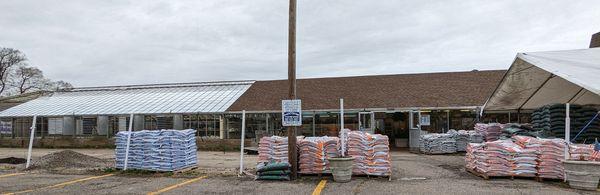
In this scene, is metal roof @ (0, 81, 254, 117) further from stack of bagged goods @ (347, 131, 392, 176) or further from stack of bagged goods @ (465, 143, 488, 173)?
stack of bagged goods @ (465, 143, 488, 173)

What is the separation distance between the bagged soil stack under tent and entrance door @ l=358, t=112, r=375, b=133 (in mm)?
13084

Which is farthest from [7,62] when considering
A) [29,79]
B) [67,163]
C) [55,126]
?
[67,163]

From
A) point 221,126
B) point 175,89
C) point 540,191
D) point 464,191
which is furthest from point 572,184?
point 175,89

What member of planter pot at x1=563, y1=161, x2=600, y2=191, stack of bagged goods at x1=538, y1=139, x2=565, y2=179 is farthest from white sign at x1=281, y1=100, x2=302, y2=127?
planter pot at x1=563, y1=161, x2=600, y2=191

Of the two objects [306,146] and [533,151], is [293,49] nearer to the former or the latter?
[306,146]

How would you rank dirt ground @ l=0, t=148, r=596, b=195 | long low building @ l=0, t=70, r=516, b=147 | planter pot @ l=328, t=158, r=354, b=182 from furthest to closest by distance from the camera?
long low building @ l=0, t=70, r=516, b=147 → planter pot @ l=328, t=158, r=354, b=182 → dirt ground @ l=0, t=148, r=596, b=195

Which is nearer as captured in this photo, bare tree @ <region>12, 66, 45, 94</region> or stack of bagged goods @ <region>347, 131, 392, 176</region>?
stack of bagged goods @ <region>347, 131, 392, 176</region>

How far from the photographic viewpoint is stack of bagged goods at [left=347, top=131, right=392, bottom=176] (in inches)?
471

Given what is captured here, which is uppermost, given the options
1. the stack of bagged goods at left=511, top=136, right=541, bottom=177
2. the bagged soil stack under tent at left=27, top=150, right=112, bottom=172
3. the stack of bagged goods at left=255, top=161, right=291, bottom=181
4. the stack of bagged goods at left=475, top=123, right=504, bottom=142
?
the stack of bagged goods at left=475, top=123, right=504, bottom=142

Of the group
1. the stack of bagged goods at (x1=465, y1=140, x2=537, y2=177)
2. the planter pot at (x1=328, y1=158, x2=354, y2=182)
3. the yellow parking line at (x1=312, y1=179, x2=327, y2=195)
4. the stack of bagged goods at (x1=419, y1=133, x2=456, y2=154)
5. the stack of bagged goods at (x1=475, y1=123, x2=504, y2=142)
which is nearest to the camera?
the yellow parking line at (x1=312, y1=179, x2=327, y2=195)

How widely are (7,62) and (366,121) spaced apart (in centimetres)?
5492

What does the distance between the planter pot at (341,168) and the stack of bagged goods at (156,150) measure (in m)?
5.16

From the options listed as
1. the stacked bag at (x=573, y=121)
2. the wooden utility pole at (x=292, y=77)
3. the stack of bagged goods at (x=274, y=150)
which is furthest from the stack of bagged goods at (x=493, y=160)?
the stack of bagged goods at (x=274, y=150)

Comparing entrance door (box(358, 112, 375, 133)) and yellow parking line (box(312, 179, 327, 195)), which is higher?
entrance door (box(358, 112, 375, 133))
